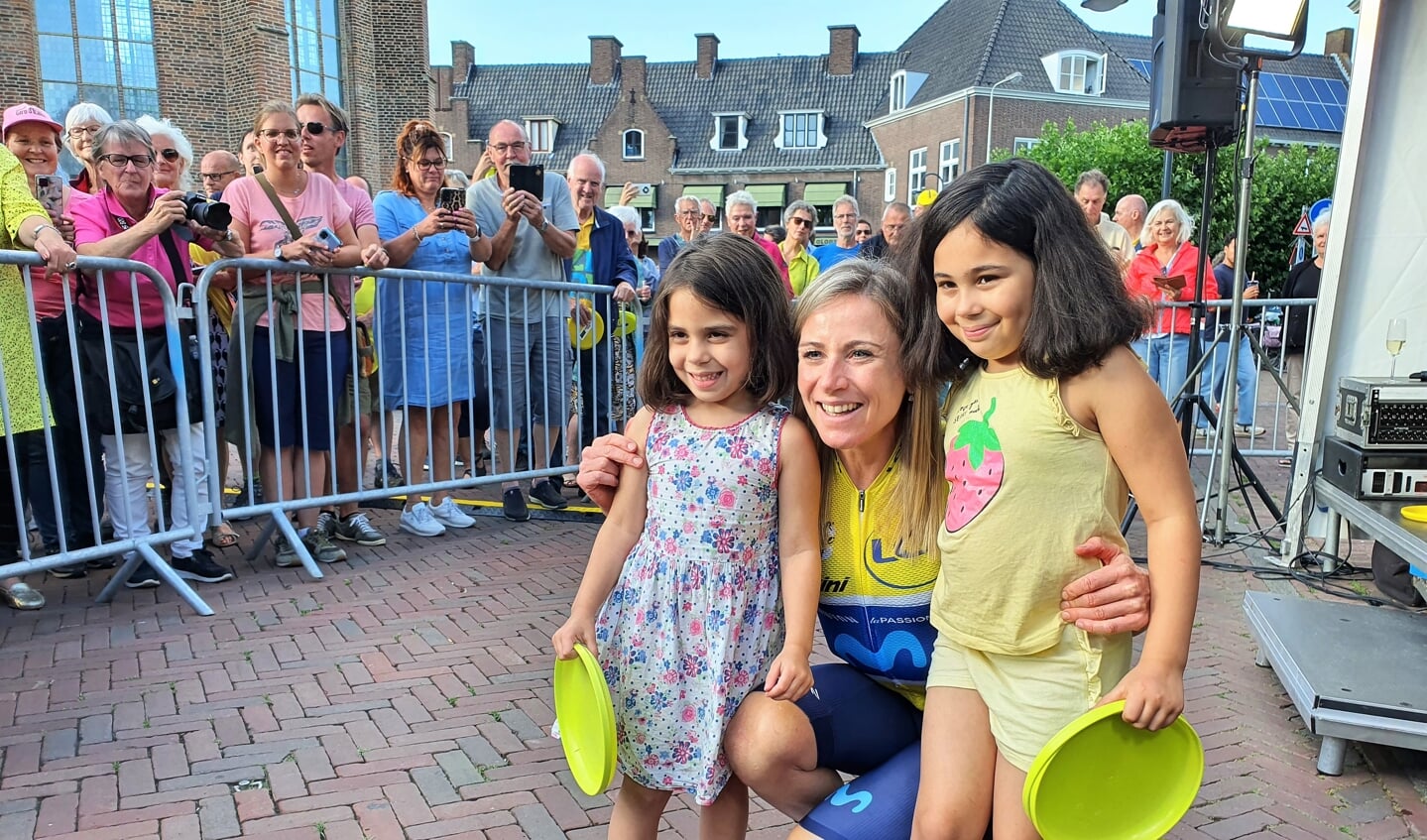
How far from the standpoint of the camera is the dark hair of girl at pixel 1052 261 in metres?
1.59

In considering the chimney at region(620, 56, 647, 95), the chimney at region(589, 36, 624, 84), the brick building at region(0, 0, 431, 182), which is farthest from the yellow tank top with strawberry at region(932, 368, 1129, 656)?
the chimney at region(589, 36, 624, 84)

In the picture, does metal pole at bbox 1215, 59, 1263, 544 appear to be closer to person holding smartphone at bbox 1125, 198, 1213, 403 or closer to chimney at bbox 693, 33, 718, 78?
person holding smartphone at bbox 1125, 198, 1213, 403

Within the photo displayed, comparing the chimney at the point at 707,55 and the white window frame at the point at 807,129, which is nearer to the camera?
the white window frame at the point at 807,129

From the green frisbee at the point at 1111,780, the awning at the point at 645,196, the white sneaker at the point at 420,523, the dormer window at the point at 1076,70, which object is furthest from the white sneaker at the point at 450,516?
the awning at the point at 645,196

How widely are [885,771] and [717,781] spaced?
1.03 feet

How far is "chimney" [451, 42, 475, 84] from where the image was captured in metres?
48.1

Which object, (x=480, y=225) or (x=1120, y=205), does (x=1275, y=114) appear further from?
(x=480, y=225)

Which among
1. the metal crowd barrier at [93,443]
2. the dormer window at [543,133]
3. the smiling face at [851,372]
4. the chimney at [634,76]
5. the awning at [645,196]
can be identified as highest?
the chimney at [634,76]

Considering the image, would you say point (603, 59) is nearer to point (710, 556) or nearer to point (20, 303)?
point (20, 303)

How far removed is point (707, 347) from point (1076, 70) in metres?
40.8

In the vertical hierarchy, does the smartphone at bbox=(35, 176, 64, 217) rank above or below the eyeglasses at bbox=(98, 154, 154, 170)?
below

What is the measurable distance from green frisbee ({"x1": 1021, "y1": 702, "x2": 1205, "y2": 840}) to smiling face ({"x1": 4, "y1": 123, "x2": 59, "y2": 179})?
524cm

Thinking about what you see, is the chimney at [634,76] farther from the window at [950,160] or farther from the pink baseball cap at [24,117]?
the pink baseball cap at [24,117]

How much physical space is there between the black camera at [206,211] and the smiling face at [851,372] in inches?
139
